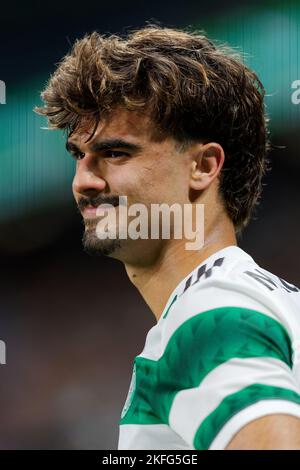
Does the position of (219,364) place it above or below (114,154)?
below

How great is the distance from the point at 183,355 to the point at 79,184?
0.59 meters

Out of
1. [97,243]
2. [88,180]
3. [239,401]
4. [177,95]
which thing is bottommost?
[239,401]

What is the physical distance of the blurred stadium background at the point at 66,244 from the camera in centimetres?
420

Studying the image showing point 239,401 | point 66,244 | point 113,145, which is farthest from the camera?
point 66,244

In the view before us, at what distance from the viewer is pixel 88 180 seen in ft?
5.26

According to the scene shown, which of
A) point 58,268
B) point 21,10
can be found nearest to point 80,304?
point 58,268

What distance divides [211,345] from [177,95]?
0.75 meters

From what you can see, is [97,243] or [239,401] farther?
[97,243]

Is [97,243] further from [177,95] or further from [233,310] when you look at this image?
[233,310]

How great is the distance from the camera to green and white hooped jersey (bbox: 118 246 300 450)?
3.51 ft

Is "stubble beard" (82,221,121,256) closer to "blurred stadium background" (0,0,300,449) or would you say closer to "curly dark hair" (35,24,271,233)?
"curly dark hair" (35,24,271,233)

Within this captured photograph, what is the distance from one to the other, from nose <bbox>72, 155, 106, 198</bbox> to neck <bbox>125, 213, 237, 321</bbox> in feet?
0.67

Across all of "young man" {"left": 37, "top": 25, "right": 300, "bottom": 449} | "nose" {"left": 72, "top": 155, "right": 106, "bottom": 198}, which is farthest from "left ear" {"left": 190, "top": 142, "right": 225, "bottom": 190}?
"nose" {"left": 72, "top": 155, "right": 106, "bottom": 198}

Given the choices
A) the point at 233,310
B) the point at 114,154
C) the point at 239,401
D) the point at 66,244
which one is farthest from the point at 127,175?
the point at 66,244
